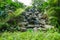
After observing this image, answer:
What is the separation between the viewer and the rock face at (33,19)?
10.8 meters

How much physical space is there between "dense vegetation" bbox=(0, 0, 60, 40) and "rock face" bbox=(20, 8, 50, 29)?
86 mm

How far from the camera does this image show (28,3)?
13.5 m

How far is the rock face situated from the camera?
35.5 feet

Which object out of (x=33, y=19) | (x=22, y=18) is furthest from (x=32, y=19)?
(x=22, y=18)

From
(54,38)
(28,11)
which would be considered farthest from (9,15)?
(54,38)

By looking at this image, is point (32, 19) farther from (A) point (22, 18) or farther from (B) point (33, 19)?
(A) point (22, 18)

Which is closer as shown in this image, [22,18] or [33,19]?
[22,18]

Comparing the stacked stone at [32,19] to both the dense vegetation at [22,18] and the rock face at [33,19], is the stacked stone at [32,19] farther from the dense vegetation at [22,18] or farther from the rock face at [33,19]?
the dense vegetation at [22,18]

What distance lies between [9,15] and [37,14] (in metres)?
2.29

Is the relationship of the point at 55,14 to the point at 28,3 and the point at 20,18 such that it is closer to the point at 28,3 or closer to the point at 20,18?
the point at 20,18

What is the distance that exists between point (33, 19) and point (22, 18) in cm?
61

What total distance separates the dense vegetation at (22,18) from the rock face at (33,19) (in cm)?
9

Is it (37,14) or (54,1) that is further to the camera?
(37,14)

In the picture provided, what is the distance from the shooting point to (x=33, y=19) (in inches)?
454
